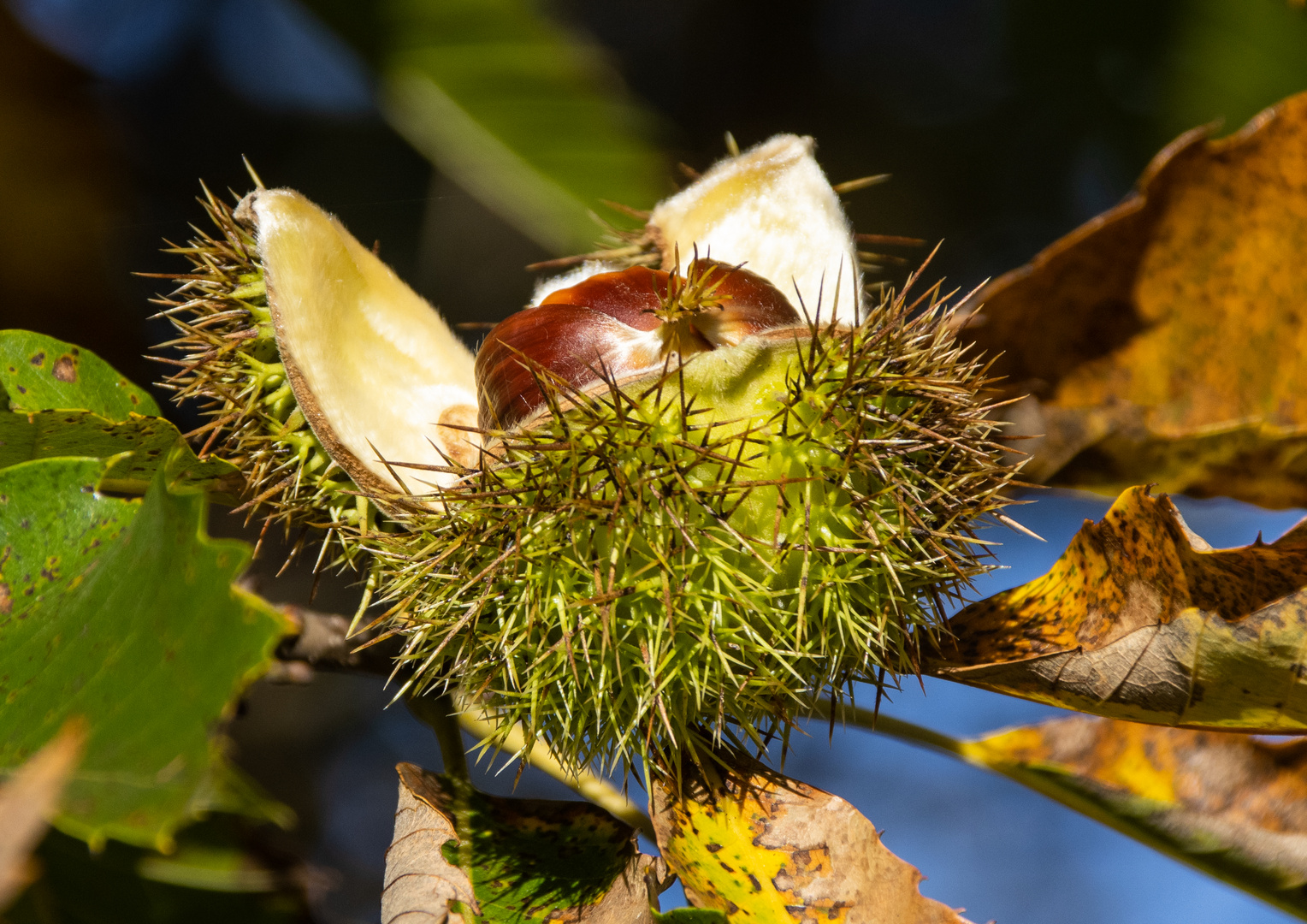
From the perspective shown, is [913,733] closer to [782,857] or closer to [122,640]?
[782,857]

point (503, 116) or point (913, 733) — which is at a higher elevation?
point (503, 116)

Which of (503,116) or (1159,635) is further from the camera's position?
(503,116)

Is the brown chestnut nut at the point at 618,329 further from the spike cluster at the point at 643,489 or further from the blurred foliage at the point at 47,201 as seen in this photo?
the blurred foliage at the point at 47,201

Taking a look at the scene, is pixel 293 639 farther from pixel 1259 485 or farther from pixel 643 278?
pixel 1259 485

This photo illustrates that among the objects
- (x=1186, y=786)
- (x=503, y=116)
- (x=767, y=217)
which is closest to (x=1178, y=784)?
(x=1186, y=786)

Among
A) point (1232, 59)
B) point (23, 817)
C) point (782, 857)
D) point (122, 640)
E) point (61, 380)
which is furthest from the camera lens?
point (1232, 59)

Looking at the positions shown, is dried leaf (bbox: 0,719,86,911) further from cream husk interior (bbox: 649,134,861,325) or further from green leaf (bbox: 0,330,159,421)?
cream husk interior (bbox: 649,134,861,325)
